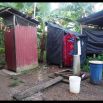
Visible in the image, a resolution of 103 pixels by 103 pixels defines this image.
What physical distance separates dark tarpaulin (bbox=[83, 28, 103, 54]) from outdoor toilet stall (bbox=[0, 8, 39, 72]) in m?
3.27

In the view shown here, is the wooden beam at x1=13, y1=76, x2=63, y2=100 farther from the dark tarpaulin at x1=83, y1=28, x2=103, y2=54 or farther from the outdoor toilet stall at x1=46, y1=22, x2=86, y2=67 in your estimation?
the dark tarpaulin at x1=83, y1=28, x2=103, y2=54

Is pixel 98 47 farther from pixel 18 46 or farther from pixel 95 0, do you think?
pixel 95 0

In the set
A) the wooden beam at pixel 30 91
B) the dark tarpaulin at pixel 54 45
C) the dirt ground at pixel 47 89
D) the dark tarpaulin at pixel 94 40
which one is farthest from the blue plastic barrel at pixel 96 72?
the dark tarpaulin at pixel 94 40

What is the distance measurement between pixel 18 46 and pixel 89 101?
4747 mm

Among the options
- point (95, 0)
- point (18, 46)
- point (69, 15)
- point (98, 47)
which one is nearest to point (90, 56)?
point (98, 47)

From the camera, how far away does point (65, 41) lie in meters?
9.75

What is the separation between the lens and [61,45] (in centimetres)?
984

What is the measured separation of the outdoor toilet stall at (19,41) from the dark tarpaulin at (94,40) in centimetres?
327

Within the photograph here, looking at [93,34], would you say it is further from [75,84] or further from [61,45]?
[75,84]

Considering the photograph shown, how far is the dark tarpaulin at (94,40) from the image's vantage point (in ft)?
36.3

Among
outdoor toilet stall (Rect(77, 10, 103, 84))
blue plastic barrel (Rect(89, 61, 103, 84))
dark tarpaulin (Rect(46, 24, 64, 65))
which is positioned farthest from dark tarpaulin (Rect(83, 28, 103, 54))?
blue plastic barrel (Rect(89, 61, 103, 84))

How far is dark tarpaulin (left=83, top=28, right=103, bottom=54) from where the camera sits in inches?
435

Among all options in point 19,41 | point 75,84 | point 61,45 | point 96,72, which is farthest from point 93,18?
point 75,84

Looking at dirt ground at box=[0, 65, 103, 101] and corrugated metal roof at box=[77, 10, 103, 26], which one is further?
corrugated metal roof at box=[77, 10, 103, 26]
